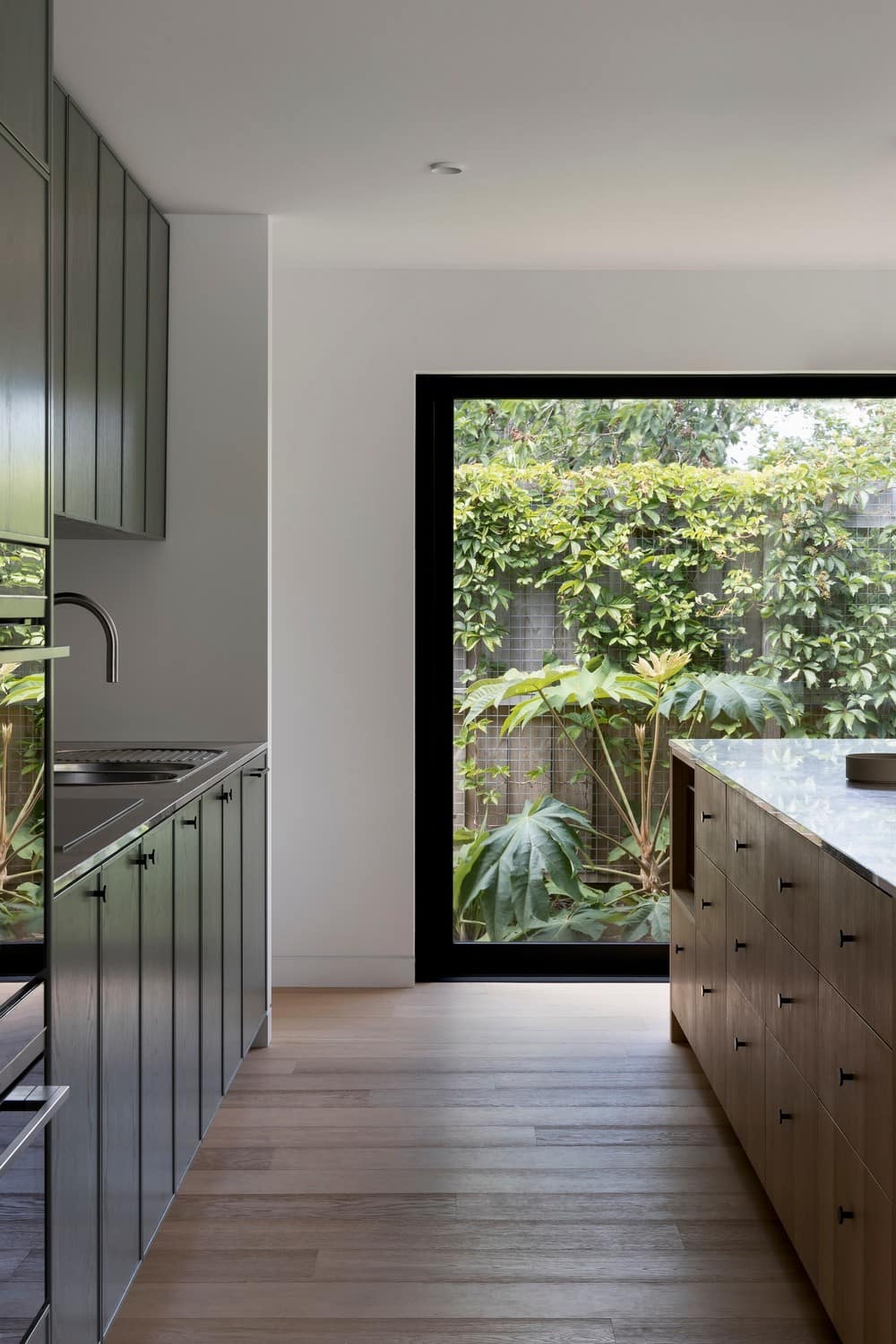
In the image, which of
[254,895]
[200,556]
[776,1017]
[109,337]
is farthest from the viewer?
[200,556]

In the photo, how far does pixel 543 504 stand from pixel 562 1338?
3.12 metres

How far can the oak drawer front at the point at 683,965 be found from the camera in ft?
11.6

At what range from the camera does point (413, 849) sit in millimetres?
4516

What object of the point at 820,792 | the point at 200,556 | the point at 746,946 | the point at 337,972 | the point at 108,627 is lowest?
the point at 337,972

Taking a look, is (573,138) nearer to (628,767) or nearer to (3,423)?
(3,423)

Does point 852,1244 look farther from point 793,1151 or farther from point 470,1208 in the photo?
point 470,1208

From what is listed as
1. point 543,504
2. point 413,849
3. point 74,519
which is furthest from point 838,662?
point 74,519

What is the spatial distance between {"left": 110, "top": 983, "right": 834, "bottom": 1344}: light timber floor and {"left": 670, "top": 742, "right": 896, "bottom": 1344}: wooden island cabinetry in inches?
6.7

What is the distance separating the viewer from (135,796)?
2566 mm

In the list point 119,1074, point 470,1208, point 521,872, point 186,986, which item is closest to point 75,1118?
point 119,1074

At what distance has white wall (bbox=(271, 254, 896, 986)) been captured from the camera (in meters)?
4.45

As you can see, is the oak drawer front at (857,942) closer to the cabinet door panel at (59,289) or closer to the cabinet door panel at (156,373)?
the cabinet door panel at (59,289)

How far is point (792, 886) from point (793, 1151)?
0.51 meters

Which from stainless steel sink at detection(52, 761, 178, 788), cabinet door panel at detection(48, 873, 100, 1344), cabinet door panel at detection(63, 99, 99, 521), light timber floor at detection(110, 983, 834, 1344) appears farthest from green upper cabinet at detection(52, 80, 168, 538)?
light timber floor at detection(110, 983, 834, 1344)
